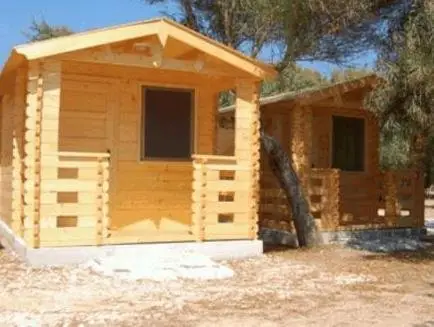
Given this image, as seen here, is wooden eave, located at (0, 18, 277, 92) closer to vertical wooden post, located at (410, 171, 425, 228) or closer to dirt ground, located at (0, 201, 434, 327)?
dirt ground, located at (0, 201, 434, 327)

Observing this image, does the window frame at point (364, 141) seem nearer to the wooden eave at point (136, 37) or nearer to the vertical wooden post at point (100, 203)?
the wooden eave at point (136, 37)

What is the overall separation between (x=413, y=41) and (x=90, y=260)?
5.53 m

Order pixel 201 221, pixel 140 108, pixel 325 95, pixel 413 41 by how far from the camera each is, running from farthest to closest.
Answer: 1. pixel 325 95
2. pixel 140 108
3. pixel 201 221
4. pixel 413 41

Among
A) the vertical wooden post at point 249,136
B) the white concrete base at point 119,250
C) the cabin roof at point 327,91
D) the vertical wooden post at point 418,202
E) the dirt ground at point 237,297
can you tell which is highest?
the cabin roof at point 327,91

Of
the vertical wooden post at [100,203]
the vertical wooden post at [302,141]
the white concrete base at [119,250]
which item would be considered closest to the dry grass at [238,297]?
the white concrete base at [119,250]

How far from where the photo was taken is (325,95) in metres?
12.7

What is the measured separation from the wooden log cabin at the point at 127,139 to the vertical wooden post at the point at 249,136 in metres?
0.02

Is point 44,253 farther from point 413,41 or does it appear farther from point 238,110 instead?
point 413,41

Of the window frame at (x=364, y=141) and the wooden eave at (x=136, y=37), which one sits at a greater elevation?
the wooden eave at (x=136, y=37)

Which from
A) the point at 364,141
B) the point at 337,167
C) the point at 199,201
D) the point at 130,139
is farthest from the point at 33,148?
the point at 364,141

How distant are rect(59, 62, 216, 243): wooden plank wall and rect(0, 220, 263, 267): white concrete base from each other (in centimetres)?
26

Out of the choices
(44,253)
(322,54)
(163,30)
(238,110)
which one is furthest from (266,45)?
(44,253)

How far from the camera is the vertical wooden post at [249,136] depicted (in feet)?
34.0

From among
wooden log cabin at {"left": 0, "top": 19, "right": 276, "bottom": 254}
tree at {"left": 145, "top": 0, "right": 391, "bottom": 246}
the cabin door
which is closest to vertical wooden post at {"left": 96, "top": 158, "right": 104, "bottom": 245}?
wooden log cabin at {"left": 0, "top": 19, "right": 276, "bottom": 254}
